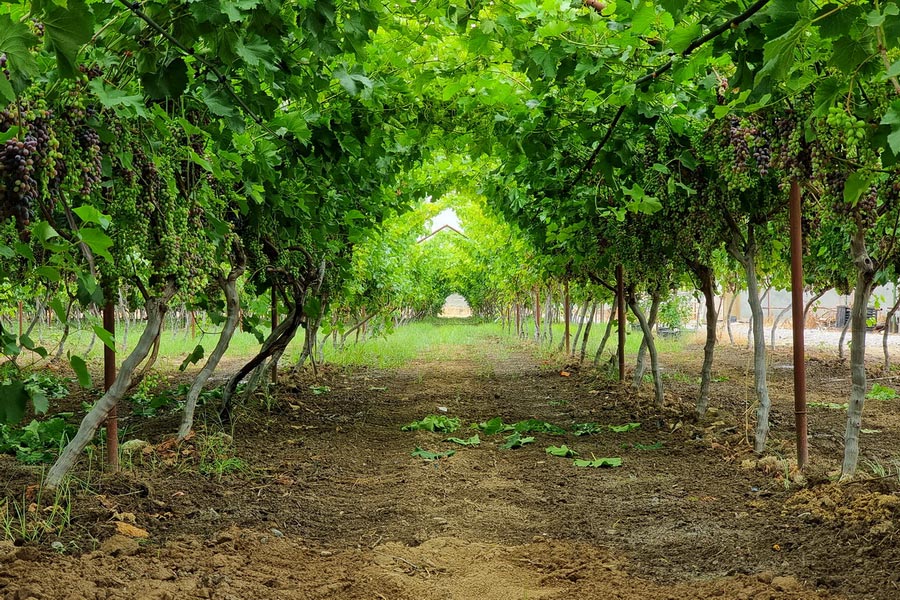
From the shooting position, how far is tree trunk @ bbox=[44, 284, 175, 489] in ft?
12.3

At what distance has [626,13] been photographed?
3.00 m

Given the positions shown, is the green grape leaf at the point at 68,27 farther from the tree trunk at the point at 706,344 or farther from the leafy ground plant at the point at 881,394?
the leafy ground plant at the point at 881,394

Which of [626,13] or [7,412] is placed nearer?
[7,412]

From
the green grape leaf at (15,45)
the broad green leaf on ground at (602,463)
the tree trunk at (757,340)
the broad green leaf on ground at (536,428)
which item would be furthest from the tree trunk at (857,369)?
the green grape leaf at (15,45)

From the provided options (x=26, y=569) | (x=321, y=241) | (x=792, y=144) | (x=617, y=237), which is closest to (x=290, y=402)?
(x=321, y=241)

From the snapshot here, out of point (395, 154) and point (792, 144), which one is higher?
point (395, 154)

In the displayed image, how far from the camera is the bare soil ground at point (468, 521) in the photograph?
3016 mm

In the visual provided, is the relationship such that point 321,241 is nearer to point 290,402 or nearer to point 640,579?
point 290,402

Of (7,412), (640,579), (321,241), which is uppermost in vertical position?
(321,241)

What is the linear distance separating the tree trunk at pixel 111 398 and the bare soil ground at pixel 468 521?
0.17m

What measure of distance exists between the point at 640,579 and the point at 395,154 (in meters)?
4.80

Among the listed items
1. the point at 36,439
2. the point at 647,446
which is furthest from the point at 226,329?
the point at 647,446

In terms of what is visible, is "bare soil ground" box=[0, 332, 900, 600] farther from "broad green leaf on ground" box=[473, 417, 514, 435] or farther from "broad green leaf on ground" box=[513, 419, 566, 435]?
"broad green leaf on ground" box=[473, 417, 514, 435]

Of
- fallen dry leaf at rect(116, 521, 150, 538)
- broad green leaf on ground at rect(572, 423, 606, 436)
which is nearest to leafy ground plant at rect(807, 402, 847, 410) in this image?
broad green leaf on ground at rect(572, 423, 606, 436)
